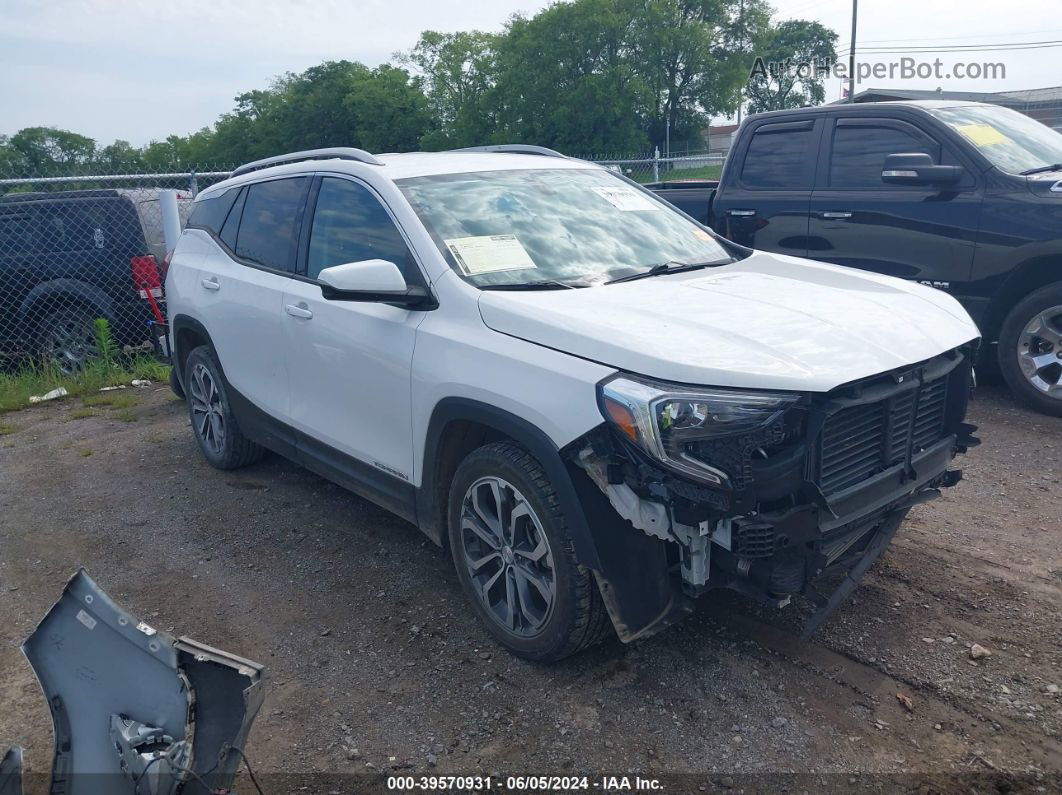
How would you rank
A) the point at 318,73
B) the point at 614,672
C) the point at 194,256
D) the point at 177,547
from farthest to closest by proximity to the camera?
the point at 318,73 → the point at 194,256 → the point at 177,547 → the point at 614,672

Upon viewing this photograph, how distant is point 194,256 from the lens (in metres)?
5.61

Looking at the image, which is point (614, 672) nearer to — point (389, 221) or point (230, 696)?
point (230, 696)

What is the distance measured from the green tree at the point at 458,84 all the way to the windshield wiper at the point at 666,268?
7165 centimetres

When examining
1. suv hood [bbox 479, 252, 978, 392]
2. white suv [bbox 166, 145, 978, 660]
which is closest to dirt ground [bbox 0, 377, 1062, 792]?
white suv [bbox 166, 145, 978, 660]

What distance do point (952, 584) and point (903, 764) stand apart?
1.29 metres

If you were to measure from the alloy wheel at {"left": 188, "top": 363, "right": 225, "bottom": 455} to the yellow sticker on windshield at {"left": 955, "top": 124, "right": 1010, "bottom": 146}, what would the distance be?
532 cm

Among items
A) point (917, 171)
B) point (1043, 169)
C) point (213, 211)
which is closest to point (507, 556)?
point (213, 211)

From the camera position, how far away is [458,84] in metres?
81.1

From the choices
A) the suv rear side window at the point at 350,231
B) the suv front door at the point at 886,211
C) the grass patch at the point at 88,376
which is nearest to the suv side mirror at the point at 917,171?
the suv front door at the point at 886,211

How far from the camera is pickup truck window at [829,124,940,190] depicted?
655cm

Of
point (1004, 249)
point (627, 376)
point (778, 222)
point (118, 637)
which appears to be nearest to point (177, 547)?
point (118, 637)

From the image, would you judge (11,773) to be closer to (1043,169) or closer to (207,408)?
(207,408)

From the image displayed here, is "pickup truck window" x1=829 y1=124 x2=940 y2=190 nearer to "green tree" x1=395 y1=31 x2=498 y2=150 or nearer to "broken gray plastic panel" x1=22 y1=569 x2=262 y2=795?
"broken gray plastic panel" x1=22 y1=569 x2=262 y2=795

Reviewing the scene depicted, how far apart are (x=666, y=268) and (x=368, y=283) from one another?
131 centimetres
